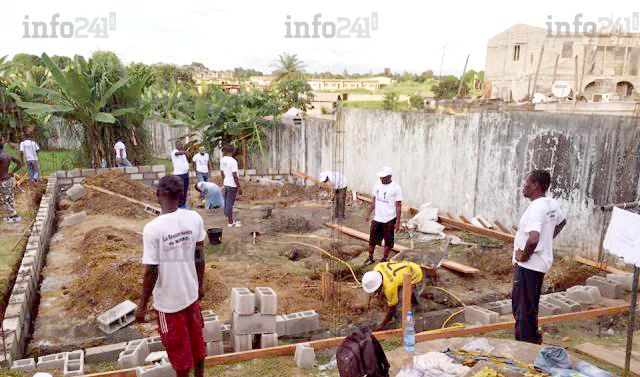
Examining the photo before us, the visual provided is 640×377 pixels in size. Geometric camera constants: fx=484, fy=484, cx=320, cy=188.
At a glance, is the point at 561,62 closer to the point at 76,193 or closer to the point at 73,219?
the point at 76,193

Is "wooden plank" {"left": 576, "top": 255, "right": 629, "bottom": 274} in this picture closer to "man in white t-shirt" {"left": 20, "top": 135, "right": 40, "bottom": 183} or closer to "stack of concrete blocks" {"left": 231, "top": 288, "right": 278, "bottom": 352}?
"stack of concrete blocks" {"left": 231, "top": 288, "right": 278, "bottom": 352}

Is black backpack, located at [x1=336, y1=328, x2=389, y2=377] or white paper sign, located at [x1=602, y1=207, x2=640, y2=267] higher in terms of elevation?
white paper sign, located at [x1=602, y1=207, x2=640, y2=267]

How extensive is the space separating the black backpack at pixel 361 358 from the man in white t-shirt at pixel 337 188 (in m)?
6.47

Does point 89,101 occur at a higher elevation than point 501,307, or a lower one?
higher

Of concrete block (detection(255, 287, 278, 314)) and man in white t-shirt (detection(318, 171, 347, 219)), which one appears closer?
concrete block (detection(255, 287, 278, 314))

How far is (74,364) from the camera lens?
169 inches

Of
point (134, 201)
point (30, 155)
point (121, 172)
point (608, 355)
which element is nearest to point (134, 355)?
point (608, 355)

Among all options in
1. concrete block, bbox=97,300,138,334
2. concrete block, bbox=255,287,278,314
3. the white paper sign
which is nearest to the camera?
the white paper sign

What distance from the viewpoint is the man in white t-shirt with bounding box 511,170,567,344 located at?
161 inches

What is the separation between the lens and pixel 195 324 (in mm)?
3594

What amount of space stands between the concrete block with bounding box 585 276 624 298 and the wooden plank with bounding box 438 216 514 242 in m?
2.24

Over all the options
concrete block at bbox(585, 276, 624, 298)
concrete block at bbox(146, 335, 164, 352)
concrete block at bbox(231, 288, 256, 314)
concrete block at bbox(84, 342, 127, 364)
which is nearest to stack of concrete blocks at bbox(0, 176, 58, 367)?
concrete block at bbox(84, 342, 127, 364)

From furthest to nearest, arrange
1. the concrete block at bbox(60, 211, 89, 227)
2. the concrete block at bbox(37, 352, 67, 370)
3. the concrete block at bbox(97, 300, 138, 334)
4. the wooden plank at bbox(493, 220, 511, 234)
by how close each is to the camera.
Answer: the concrete block at bbox(60, 211, 89, 227) → the wooden plank at bbox(493, 220, 511, 234) → the concrete block at bbox(97, 300, 138, 334) → the concrete block at bbox(37, 352, 67, 370)

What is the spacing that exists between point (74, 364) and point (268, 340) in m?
1.74
